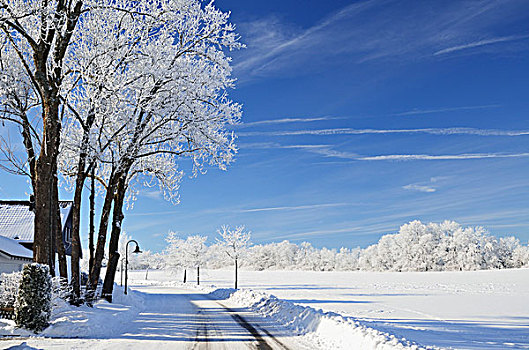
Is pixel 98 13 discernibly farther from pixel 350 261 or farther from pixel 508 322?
pixel 350 261

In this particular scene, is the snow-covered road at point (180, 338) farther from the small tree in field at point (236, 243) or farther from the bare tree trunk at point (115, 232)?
the small tree in field at point (236, 243)

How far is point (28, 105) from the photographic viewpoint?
17828 millimetres

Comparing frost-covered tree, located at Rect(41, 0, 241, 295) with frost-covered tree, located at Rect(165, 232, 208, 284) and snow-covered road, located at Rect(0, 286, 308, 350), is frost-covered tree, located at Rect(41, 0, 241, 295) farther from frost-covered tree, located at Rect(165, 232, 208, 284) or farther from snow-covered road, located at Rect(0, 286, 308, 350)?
frost-covered tree, located at Rect(165, 232, 208, 284)

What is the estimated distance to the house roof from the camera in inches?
1246

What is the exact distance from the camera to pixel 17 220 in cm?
3334

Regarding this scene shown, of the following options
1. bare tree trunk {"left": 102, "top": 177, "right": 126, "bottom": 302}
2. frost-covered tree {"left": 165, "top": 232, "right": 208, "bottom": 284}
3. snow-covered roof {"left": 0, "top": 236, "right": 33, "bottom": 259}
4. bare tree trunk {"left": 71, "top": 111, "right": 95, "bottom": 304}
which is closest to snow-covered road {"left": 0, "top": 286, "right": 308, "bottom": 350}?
bare tree trunk {"left": 71, "top": 111, "right": 95, "bottom": 304}

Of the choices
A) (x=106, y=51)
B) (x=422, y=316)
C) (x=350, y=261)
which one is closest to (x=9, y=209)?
(x=106, y=51)

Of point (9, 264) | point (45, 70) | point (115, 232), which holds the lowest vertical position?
point (9, 264)

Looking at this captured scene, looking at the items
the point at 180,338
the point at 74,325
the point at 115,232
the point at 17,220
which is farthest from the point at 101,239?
the point at 17,220

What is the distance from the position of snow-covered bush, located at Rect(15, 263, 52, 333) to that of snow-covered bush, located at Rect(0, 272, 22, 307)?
1.06 metres

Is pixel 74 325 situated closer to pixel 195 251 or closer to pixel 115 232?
pixel 115 232

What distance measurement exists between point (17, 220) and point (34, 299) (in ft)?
80.6

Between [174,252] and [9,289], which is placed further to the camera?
[174,252]

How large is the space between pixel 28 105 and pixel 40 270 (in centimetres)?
835
